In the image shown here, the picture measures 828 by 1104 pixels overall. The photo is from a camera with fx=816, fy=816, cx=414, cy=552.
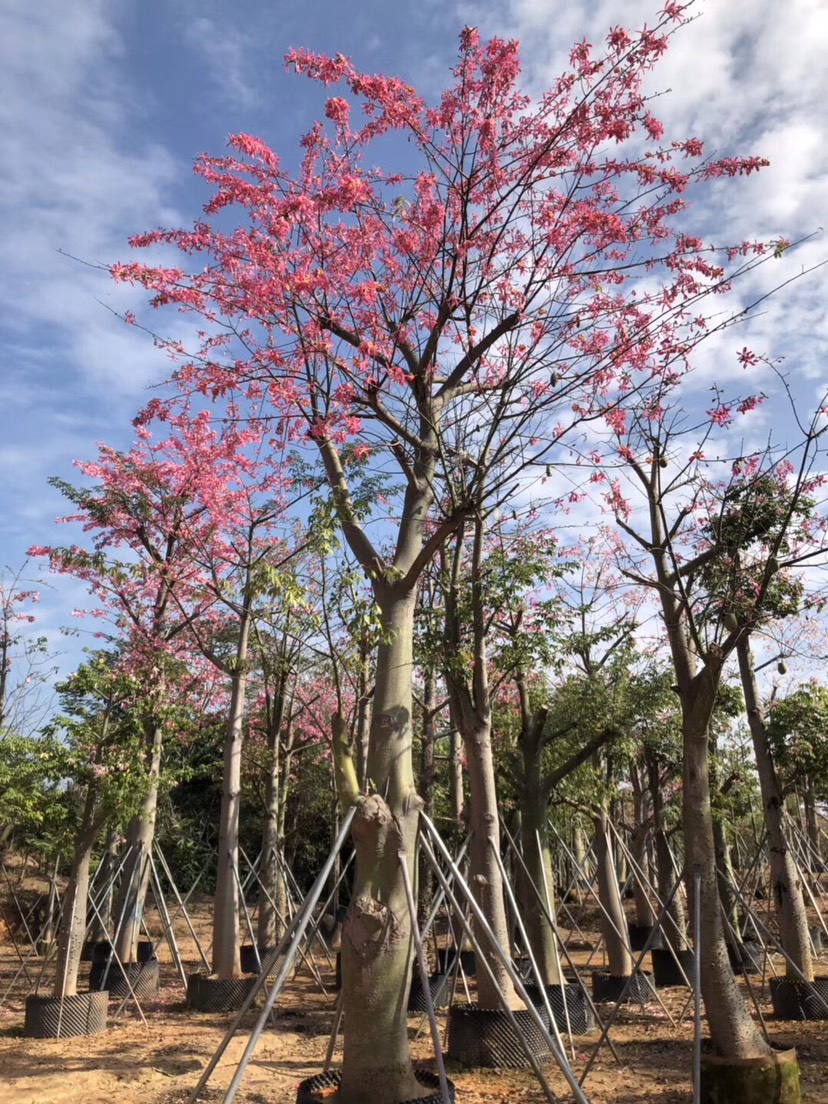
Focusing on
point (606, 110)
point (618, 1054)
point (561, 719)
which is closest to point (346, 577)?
point (606, 110)

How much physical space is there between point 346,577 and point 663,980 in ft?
28.6

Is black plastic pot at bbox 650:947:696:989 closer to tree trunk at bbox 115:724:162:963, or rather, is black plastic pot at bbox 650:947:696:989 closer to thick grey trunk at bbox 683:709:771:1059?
thick grey trunk at bbox 683:709:771:1059

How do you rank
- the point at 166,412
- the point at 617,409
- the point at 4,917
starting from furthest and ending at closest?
the point at 4,917
the point at 166,412
the point at 617,409

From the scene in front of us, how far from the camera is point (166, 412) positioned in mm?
7973

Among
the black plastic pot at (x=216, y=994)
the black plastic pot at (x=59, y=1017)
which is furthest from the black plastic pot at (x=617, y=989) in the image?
the black plastic pot at (x=59, y=1017)

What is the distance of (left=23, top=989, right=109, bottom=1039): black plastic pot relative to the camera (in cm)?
831

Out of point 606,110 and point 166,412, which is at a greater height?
point 606,110

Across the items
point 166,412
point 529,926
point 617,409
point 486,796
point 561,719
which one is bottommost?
point 529,926

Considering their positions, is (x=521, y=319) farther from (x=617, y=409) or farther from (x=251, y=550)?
(x=251, y=550)

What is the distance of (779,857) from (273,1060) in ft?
19.8

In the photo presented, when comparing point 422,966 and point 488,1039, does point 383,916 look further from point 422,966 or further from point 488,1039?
point 488,1039

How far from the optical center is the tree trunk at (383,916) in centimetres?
473

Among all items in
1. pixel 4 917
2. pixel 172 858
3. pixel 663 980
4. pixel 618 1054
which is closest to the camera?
pixel 618 1054

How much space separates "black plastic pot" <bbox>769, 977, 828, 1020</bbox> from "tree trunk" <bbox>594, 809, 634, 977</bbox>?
2333mm
